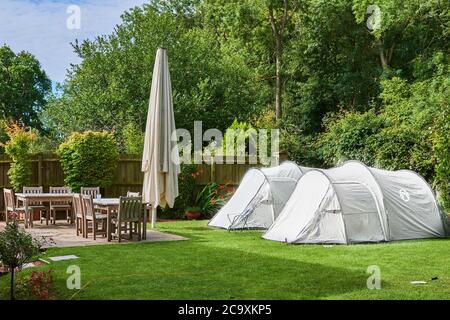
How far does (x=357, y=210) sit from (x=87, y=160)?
871cm

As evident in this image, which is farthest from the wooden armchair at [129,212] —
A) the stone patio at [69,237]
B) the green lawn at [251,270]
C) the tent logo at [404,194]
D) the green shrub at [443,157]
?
the green shrub at [443,157]

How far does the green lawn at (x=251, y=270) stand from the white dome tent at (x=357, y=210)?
0.44 m

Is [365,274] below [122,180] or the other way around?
below

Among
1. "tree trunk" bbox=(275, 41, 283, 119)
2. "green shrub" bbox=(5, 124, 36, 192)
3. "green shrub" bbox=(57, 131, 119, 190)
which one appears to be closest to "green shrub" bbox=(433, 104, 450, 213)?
"green shrub" bbox=(57, 131, 119, 190)

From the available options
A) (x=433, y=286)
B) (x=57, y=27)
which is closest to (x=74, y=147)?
(x=57, y=27)

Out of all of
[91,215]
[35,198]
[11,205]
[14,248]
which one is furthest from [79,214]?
[14,248]

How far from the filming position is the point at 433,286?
7.09m

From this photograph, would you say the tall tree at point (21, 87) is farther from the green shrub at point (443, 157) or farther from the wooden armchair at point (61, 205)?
the green shrub at point (443, 157)

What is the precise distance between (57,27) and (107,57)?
10596mm

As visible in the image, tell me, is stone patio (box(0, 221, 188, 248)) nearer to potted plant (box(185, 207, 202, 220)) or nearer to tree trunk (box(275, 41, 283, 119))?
potted plant (box(185, 207, 202, 220))

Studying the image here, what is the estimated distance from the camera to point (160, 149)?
12.9 meters

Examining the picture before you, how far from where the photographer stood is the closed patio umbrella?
1287 centimetres

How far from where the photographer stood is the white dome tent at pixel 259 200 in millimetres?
13617
